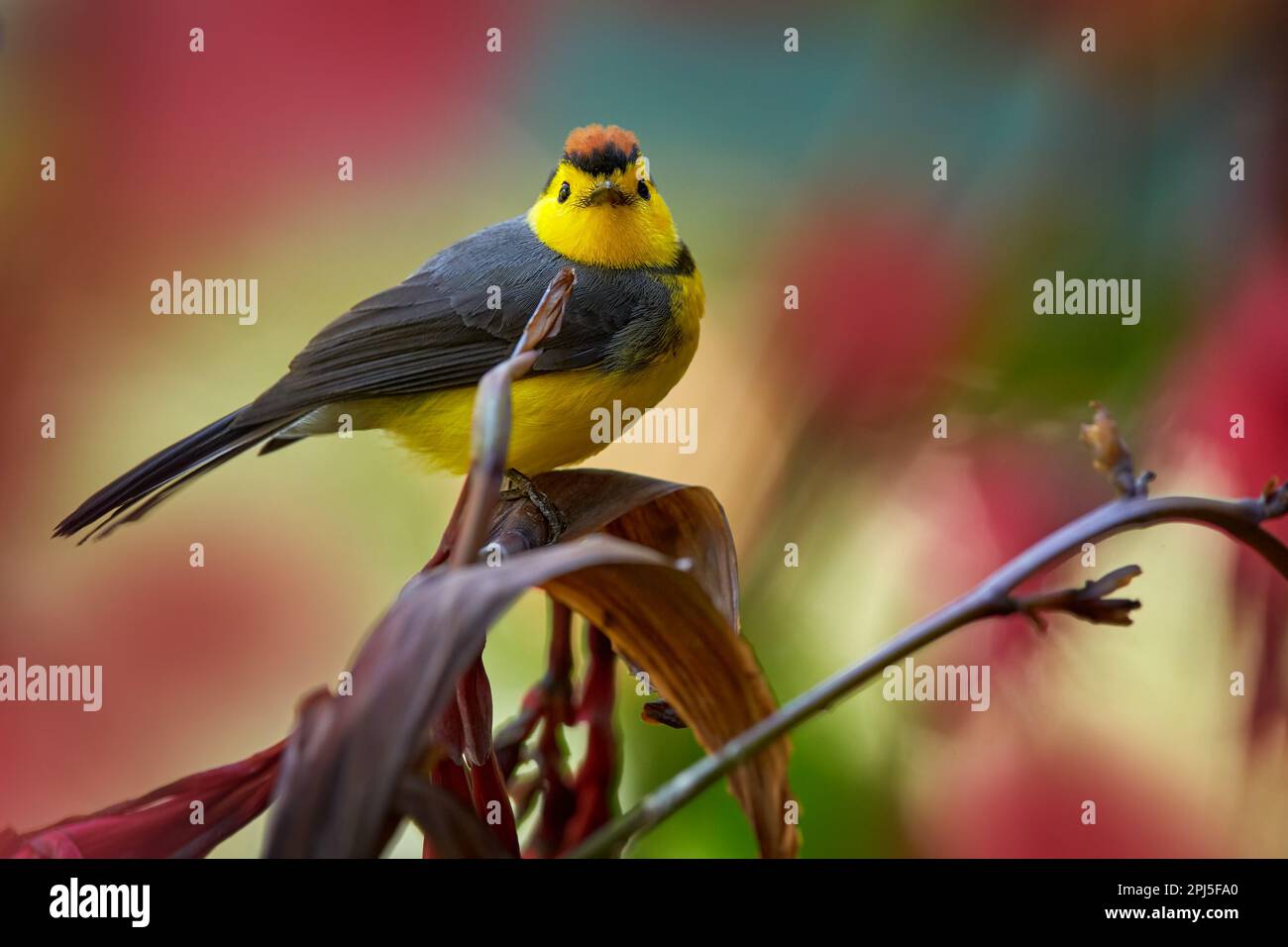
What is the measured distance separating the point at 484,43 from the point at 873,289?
45 cm

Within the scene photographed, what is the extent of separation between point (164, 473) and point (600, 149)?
72 cm

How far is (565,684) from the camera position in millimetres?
951

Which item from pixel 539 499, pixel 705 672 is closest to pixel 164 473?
pixel 539 499

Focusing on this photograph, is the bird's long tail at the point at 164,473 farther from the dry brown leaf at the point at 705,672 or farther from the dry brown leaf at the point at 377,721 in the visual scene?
the dry brown leaf at the point at 377,721

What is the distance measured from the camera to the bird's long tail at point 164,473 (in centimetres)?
129

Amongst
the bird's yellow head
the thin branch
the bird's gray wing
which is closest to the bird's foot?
the bird's gray wing

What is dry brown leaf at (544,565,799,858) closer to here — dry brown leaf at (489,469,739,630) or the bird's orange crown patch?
dry brown leaf at (489,469,739,630)

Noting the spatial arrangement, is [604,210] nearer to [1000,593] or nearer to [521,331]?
[521,331]

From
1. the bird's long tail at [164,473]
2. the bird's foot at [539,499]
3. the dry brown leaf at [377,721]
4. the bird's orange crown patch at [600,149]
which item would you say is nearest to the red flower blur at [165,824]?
the dry brown leaf at [377,721]

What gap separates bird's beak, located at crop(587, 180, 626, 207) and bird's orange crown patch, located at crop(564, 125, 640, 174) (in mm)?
20

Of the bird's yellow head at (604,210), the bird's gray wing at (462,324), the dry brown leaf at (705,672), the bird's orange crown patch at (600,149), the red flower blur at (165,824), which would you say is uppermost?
the bird's orange crown patch at (600,149)

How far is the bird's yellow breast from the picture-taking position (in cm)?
171

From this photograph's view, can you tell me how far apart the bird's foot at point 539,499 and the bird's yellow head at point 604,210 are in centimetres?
39
